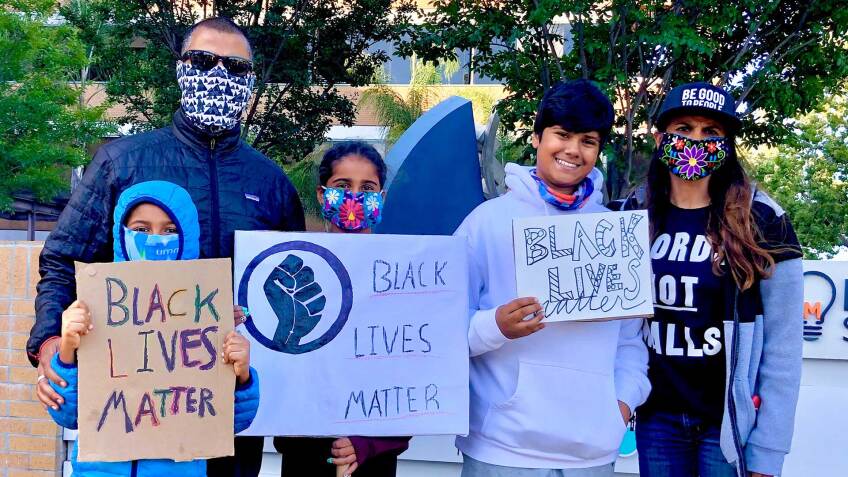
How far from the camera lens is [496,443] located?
113 inches

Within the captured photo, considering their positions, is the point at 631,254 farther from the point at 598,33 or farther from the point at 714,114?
the point at 598,33

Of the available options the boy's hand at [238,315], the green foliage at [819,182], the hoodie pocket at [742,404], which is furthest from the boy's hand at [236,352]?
the green foliage at [819,182]

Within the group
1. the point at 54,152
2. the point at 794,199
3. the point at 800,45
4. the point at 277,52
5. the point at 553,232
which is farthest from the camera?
the point at 794,199

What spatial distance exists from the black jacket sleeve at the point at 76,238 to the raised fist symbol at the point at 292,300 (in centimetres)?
57

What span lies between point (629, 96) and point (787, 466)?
22.4 ft

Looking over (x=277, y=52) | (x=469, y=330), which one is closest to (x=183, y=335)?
(x=469, y=330)

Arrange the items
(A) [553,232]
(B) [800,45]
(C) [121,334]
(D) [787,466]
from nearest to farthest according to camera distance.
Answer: (C) [121,334], (A) [553,232], (D) [787,466], (B) [800,45]

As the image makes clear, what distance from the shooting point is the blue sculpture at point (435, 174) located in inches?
159

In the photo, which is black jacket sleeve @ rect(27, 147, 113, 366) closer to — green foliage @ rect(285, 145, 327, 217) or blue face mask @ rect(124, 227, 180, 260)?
blue face mask @ rect(124, 227, 180, 260)

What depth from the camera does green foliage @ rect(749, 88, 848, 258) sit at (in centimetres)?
2286

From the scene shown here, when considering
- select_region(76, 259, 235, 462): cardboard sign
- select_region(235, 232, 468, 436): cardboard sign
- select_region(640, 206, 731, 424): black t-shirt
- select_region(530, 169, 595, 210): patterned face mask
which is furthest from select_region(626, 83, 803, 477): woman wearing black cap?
select_region(76, 259, 235, 462): cardboard sign

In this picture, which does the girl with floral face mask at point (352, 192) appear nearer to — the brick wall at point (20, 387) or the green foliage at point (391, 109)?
the brick wall at point (20, 387)

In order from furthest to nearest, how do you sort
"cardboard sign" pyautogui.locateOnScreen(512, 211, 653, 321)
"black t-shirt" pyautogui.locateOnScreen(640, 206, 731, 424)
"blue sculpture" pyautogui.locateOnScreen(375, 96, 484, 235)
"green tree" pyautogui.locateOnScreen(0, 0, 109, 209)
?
"green tree" pyautogui.locateOnScreen(0, 0, 109, 209) < "blue sculpture" pyautogui.locateOnScreen(375, 96, 484, 235) < "black t-shirt" pyautogui.locateOnScreen(640, 206, 731, 424) < "cardboard sign" pyautogui.locateOnScreen(512, 211, 653, 321)

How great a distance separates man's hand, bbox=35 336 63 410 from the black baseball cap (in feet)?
7.49
